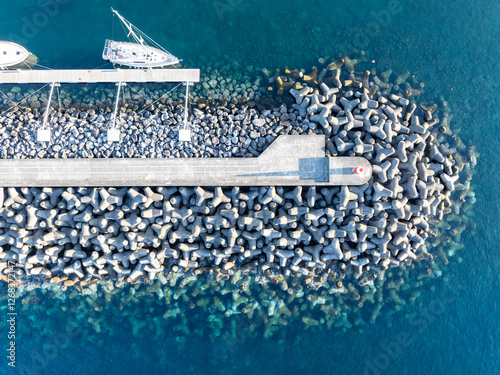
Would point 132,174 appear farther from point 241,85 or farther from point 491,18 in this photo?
point 491,18

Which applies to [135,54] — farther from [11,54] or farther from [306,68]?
[306,68]

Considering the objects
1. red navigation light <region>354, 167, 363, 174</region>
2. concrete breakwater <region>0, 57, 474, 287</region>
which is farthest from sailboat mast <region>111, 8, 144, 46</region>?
red navigation light <region>354, 167, 363, 174</region>

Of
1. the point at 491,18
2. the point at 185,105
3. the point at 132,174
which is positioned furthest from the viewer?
the point at 491,18

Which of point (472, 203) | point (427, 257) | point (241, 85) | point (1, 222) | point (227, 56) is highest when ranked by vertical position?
point (227, 56)

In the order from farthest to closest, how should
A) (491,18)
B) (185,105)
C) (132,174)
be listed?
1. (491,18)
2. (185,105)
3. (132,174)

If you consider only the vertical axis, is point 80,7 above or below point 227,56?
above

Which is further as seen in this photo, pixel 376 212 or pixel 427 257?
pixel 427 257

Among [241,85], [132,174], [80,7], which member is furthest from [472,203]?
[80,7]

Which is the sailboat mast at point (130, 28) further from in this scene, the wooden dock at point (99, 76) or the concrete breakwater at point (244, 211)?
the concrete breakwater at point (244, 211)
